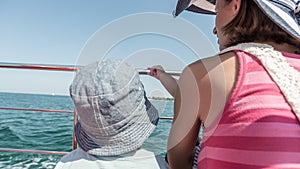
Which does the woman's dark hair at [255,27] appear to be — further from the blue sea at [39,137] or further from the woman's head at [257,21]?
the blue sea at [39,137]

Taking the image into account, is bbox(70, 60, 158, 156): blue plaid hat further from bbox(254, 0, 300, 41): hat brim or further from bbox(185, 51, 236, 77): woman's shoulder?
bbox(254, 0, 300, 41): hat brim

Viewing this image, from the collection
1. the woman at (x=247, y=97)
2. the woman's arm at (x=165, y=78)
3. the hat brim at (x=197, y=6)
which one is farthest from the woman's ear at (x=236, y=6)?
the woman's arm at (x=165, y=78)

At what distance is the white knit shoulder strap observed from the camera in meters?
0.45

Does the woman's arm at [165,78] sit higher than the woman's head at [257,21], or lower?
lower

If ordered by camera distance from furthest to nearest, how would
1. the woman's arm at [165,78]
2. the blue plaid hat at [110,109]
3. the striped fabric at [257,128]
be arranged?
the woman's arm at [165,78] < the blue plaid hat at [110,109] < the striped fabric at [257,128]

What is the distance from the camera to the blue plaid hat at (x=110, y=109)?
630 millimetres

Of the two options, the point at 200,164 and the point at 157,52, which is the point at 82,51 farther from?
the point at 200,164

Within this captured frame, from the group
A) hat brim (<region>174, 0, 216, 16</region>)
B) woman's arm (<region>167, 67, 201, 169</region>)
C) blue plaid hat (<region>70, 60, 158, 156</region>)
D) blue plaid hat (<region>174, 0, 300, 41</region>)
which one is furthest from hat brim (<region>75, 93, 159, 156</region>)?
blue plaid hat (<region>174, 0, 300, 41</region>)

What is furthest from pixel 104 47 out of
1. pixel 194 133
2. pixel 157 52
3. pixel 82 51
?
pixel 194 133

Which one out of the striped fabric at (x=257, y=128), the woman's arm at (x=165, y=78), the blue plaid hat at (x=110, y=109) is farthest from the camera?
the woman's arm at (x=165, y=78)

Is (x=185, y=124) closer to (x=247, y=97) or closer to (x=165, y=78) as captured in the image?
(x=247, y=97)

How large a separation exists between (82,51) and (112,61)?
98 millimetres

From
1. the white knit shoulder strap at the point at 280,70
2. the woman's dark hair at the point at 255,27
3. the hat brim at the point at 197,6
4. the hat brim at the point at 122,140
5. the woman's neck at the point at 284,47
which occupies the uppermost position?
the hat brim at the point at 197,6

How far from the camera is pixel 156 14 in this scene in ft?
2.09
